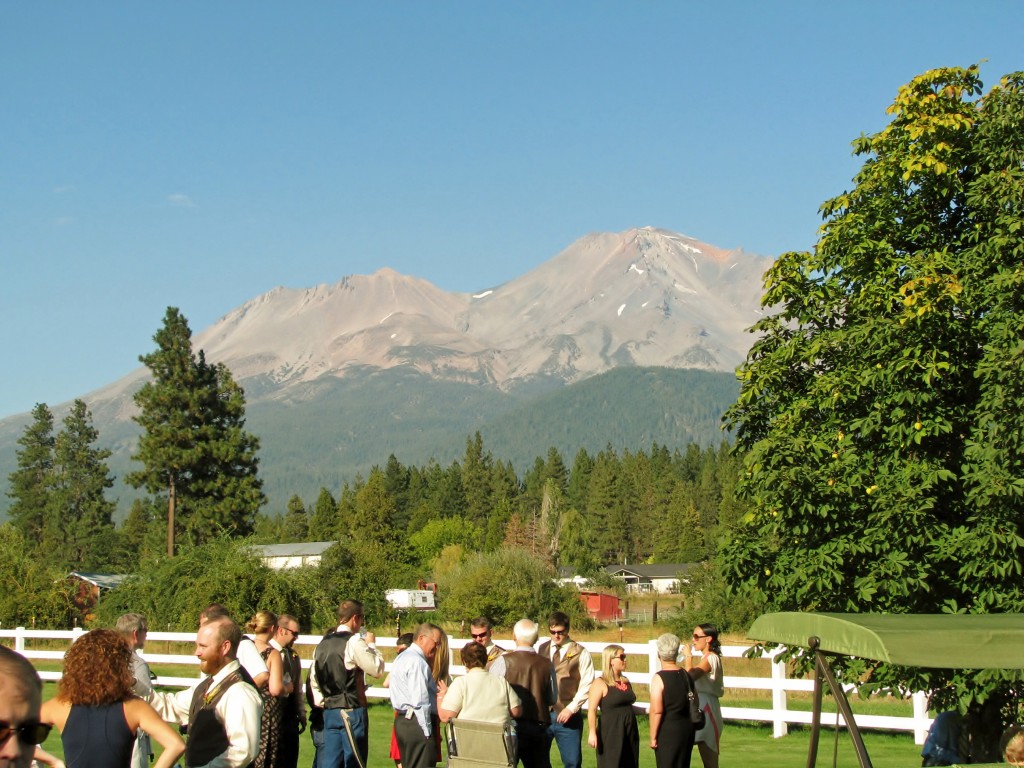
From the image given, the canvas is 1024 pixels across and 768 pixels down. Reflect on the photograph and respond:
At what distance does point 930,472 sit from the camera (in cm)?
1145

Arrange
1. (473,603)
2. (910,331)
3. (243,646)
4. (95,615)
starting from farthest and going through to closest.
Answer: (473,603), (95,615), (910,331), (243,646)

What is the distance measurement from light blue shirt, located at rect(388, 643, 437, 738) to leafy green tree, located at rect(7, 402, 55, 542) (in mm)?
103885

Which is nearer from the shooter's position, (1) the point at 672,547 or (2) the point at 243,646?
(2) the point at 243,646

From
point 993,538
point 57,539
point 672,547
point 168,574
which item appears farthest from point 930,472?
point 672,547

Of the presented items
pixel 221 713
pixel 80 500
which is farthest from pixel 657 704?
pixel 80 500

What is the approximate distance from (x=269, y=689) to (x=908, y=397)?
697 centimetres

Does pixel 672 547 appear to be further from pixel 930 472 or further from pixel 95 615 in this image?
pixel 930 472

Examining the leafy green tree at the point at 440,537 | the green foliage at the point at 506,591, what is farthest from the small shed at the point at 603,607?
the leafy green tree at the point at 440,537

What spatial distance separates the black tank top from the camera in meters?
5.75

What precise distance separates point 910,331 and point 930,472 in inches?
60.0

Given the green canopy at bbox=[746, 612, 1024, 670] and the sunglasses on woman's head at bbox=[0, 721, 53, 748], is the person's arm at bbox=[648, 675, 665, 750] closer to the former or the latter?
the green canopy at bbox=[746, 612, 1024, 670]

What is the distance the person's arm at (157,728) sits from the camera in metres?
5.70

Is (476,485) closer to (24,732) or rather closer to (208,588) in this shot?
(208,588)

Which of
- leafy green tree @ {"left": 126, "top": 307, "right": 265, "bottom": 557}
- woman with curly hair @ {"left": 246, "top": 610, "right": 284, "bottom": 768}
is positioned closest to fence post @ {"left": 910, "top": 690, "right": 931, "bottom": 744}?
woman with curly hair @ {"left": 246, "top": 610, "right": 284, "bottom": 768}
